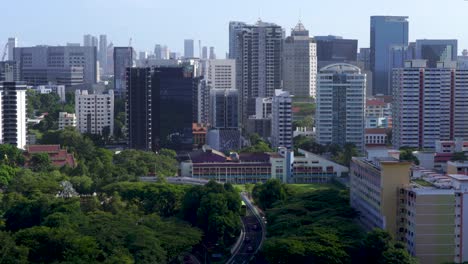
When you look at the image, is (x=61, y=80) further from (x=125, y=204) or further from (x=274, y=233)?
(x=274, y=233)

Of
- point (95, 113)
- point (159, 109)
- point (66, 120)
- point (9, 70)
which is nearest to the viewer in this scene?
point (159, 109)

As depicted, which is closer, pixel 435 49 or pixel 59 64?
pixel 435 49

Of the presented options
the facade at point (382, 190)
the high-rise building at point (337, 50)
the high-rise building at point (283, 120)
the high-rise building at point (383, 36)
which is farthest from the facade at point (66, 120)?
the high-rise building at point (383, 36)

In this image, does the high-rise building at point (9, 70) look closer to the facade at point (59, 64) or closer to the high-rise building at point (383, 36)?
the facade at point (59, 64)

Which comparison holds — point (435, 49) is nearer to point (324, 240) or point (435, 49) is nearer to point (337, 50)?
point (337, 50)

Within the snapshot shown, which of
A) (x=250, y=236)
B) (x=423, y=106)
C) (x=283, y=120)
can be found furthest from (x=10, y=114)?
(x=423, y=106)

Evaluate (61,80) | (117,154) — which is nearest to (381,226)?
(117,154)
